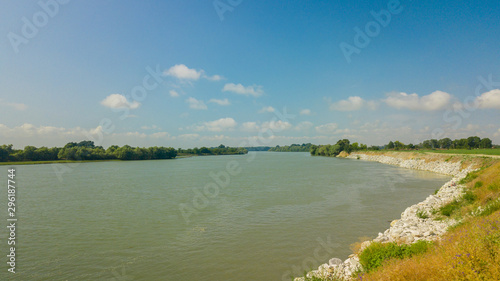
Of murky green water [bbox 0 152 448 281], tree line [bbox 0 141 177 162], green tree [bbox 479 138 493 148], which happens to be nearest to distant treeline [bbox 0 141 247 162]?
tree line [bbox 0 141 177 162]

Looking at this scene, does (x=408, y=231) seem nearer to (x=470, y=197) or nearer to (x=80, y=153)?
(x=470, y=197)

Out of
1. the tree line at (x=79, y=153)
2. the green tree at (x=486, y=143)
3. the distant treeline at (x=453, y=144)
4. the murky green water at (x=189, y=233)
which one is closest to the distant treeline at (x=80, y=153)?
the tree line at (x=79, y=153)

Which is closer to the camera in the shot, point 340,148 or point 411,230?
point 411,230

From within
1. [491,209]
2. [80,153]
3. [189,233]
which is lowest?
[189,233]

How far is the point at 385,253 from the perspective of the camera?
830cm

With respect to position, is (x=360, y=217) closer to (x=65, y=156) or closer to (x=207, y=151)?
(x=65, y=156)

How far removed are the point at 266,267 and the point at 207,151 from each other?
192 m

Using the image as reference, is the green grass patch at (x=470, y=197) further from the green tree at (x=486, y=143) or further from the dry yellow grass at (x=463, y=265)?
the green tree at (x=486, y=143)

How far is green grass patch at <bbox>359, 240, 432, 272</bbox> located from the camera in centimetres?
791

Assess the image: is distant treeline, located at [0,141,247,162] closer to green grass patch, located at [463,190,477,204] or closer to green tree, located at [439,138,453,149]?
green grass patch, located at [463,190,477,204]

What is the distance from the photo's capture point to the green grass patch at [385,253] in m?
7.91

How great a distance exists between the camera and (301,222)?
15938 mm

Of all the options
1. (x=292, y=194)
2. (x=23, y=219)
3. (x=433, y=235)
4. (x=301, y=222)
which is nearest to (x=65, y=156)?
(x=23, y=219)

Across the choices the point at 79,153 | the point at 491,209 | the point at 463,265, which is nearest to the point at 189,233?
the point at 463,265
